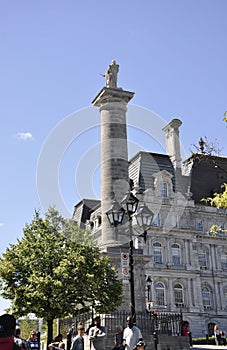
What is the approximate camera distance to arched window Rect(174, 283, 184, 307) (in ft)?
184

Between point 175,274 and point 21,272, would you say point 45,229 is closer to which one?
point 21,272

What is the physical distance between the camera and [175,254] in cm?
5816

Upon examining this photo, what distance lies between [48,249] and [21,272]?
6.56 ft

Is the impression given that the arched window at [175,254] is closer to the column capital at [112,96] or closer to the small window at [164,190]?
the small window at [164,190]

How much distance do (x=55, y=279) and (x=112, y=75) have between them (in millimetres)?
13458

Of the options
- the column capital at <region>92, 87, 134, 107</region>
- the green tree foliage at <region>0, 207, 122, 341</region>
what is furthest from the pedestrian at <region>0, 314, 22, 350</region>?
the column capital at <region>92, 87, 134, 107</region>

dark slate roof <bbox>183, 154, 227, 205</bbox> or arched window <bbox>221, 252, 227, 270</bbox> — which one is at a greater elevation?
dark slate roof <bbox>183, 154, 227, 205</bbox>

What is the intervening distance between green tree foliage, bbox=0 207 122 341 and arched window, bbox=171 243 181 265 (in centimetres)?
3047

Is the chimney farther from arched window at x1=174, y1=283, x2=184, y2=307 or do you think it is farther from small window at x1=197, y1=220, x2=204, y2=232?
arched window at x1=174, y1=283, x2=184, y2=307

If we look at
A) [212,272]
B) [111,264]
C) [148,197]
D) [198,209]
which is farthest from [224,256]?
[111,264]

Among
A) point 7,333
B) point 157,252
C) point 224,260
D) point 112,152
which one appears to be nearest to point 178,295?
point 157,252

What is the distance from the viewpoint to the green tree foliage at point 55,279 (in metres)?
25.9

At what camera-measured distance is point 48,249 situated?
28016 mm

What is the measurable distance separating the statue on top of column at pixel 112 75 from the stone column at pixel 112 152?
0.68 meters
